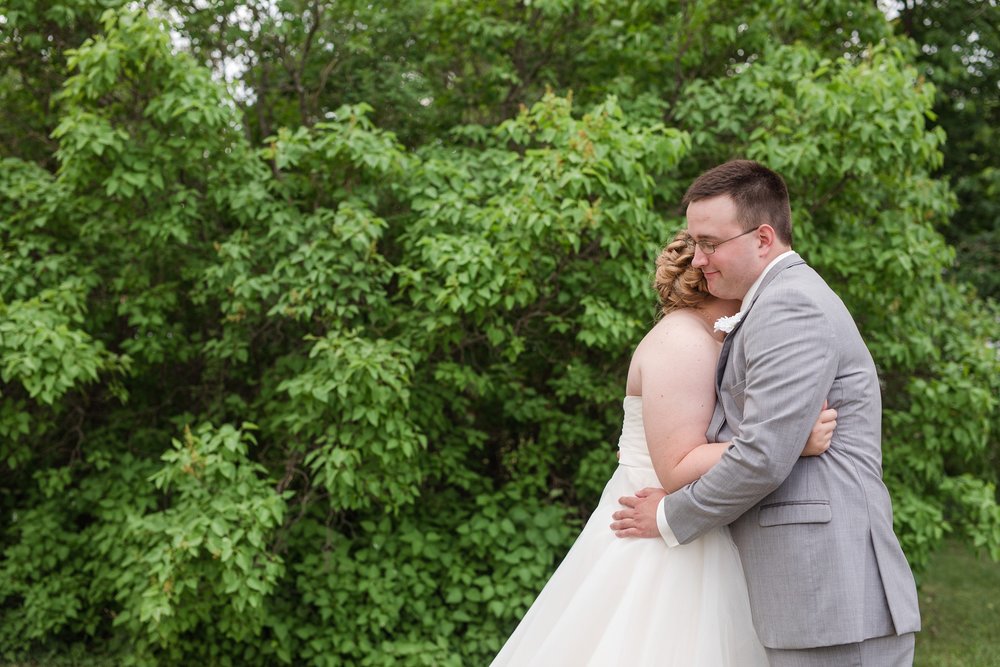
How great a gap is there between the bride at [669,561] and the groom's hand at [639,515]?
1.4 inches

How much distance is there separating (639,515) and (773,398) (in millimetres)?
620

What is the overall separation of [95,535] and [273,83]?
10.8 ft

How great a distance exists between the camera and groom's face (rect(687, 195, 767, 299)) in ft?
8.61

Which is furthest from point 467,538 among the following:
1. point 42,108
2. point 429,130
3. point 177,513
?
point 42,108

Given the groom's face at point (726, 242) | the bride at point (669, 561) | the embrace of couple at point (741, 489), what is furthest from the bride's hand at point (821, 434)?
the groom's face at point (726, 242)

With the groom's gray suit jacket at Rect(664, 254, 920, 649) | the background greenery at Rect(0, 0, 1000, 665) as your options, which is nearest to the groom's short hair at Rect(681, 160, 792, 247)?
the groom's gray suit jacket at Rect(664, 254, 920, 649)

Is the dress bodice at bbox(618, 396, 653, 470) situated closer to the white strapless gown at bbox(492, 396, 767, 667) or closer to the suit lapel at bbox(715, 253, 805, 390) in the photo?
the white strapless gown at bbox(492, 396, 767, 667)

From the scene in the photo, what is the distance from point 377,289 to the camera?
547cm

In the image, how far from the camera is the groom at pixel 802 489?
7.75 ft

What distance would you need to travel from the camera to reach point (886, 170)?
571 cm

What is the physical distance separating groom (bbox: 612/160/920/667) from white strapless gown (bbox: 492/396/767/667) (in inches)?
5.2

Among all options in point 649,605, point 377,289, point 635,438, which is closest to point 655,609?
point 649,605

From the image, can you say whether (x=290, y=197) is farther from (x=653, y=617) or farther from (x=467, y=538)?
(x=653, y=617)

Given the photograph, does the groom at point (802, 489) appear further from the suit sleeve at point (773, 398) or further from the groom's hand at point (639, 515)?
the groom's hand at point (639, 515)
